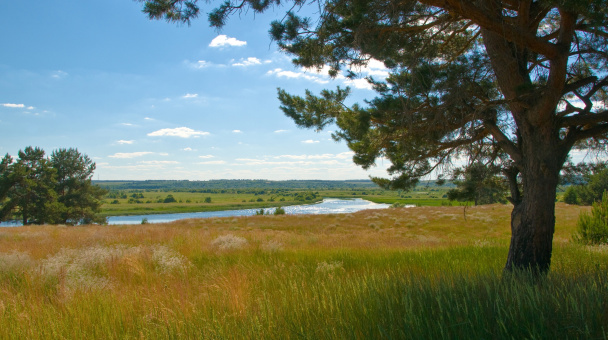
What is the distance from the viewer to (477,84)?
211 inches

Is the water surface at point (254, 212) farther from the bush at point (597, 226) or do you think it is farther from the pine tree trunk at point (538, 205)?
the pine tree trunk at point (538, 205)

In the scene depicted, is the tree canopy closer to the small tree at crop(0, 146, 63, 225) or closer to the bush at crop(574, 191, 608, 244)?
the bush at crop(574, 191, 608, 244)

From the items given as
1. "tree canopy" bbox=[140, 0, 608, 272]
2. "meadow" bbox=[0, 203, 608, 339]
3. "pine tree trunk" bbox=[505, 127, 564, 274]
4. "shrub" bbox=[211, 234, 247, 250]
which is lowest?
"shrub" bbox=[211, 234, 247, 250]

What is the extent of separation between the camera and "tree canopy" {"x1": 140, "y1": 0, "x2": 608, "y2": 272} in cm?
429

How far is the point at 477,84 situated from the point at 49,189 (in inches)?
1852

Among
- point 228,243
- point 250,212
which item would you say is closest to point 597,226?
point 228,243

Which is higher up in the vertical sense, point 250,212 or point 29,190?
point 29,190

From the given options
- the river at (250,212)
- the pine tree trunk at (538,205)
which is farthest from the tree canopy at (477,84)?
the river at (250,212)

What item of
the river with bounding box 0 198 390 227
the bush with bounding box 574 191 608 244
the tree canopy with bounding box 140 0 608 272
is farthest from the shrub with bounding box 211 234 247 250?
the river with bounding box 0 198 390 227

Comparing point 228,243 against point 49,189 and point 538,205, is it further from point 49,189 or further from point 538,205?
point 49,189

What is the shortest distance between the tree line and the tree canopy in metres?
43.6

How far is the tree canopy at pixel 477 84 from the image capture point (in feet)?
14.1

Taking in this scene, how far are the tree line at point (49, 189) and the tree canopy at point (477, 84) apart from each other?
143ft

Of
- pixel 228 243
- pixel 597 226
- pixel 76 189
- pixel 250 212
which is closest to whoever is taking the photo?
pixel 228 243
